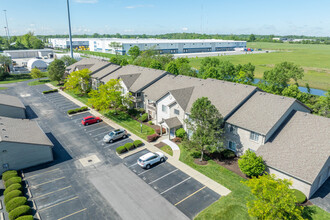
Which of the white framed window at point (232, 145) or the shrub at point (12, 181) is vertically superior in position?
the white framed window at point (232, 145)

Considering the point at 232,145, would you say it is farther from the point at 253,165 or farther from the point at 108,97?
the point at 108,97

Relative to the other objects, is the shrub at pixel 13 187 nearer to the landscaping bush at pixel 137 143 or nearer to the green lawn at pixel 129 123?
the landscaping bush at pixel 137 143

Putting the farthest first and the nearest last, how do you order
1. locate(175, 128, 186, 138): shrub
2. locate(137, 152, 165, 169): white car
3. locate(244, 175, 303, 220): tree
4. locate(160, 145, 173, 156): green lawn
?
locate(175, 128, 186, 138): shrub
locate(160, 145, 173, 156): green lawn
locate(137, 152, 165, 169): white car
locate(244, 175, 303, 220): tree

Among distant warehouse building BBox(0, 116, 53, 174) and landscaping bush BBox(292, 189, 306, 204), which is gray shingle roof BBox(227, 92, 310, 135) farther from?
distant warehouse building BBox(0, 116, 53, 174)

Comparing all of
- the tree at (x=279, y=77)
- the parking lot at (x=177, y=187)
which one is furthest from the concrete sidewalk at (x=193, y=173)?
the tree at (x=279, y=77)

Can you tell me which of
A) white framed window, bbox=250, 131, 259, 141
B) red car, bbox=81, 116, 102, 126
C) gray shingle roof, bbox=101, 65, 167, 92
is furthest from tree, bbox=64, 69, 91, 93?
white framed window, bbox=250, 131, 259, 141

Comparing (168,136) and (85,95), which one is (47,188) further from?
(85,95)
